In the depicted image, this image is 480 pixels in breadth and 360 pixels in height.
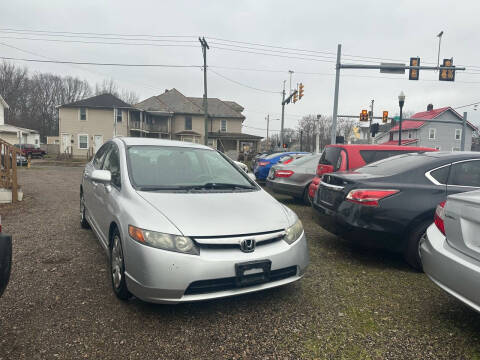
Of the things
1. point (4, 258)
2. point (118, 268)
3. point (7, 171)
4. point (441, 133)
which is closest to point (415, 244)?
point (118, 268)

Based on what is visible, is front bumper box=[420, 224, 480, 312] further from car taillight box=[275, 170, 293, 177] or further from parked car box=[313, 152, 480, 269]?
car taillight box=[275, 170, 293, 177]

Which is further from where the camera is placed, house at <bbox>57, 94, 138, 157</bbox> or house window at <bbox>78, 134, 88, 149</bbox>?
house window at <bbox>78, 134, 88, 149</bbox>

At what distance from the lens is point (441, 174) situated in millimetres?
3938

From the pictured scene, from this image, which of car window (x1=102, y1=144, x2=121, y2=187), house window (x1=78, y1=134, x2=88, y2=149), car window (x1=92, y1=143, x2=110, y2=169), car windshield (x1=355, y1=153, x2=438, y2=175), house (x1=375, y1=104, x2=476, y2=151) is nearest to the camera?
car window (x1=102, y1=144, x2=121, y2=187)

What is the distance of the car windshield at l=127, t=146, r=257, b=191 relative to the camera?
11.3 ft

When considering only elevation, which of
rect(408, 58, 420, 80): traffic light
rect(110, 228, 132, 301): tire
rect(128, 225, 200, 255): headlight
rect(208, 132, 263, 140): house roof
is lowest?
rect(110, 228, 132, 301): tire

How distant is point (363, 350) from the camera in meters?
2.40

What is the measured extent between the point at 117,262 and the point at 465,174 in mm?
4147

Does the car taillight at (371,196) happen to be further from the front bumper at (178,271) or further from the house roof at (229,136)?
the house roof at (229,136)

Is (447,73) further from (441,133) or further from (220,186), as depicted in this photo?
(441,133)

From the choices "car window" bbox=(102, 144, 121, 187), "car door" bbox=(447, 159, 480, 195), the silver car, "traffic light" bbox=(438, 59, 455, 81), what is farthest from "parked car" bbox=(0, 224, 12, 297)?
"traffic light" bbox=(438, 59, 455, 81)

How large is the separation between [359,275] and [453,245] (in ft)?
4.67

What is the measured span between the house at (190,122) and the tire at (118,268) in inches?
1391

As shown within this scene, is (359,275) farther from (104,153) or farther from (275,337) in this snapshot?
(104,153)
